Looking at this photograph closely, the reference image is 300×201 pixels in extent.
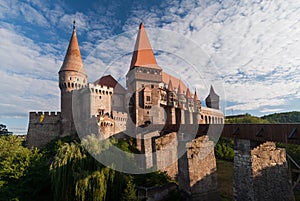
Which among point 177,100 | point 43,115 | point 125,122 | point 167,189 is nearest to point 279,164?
point 167,189

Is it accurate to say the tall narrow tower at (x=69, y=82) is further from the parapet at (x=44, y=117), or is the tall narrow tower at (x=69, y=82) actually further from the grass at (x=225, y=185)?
the grass at (x=225, y=185)

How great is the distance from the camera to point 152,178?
12812 millimetres

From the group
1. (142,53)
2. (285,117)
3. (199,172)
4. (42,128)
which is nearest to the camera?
(199,172)

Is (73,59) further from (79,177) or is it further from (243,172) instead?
(243,172)

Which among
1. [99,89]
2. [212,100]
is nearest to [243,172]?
[99,89]

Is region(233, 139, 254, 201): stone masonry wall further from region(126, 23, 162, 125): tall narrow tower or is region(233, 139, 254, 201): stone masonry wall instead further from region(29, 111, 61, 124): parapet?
region(29, 111, 61, 124): parapet

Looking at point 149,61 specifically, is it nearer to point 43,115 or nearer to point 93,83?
point 93,83

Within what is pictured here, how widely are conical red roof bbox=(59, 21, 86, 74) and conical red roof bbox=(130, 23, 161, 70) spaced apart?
7.84 meters

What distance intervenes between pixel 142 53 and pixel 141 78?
4.87 meters

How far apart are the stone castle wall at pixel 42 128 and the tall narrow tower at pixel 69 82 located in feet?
3.97

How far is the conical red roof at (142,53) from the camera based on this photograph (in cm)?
2859

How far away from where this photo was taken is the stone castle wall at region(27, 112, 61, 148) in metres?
25.0

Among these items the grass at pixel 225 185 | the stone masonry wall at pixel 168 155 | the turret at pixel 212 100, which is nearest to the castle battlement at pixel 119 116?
the stone masonry wall at pixel 168 155

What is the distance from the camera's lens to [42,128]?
25.2 metres
